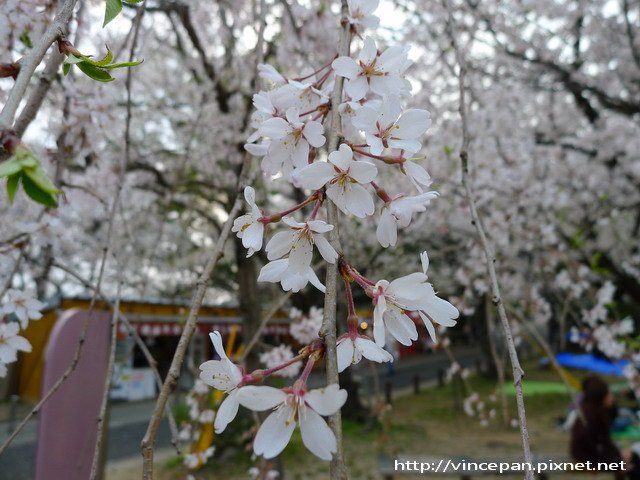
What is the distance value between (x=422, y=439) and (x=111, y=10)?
22.4ft

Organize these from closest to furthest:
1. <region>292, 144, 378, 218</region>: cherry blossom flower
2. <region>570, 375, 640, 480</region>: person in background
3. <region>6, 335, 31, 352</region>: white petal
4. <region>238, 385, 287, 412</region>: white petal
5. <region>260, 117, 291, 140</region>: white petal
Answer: <region>238, 385, 287, 412</region>: white petal, <region>292, 144, 378, 218</region>: cherry blossom flower, <region>260, 117, 291, 140</region>: white petal, <region>6, 335, 31, 352</region>: white petal, <region>570, 375, 640, 480</region>: person in background

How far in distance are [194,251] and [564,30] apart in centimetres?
678

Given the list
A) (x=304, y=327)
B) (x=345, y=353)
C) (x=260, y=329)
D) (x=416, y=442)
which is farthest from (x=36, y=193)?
(x=416, y=442)

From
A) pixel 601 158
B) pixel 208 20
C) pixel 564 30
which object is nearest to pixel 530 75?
pixel 564 30

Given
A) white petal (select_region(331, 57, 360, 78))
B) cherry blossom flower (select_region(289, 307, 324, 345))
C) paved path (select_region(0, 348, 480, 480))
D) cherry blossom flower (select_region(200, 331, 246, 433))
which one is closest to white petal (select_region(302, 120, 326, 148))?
Answer: white petal (select_region(331, 57, 360, 78))


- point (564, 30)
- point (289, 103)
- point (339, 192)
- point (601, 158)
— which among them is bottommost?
point (339, 192)

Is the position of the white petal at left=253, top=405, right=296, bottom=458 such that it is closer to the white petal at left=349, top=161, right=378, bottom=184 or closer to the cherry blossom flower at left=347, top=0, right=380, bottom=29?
the white petal at left=349, top=161, right=378, bottom=184

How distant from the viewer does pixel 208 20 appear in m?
4.77

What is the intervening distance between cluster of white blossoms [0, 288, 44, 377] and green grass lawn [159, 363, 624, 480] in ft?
10.2

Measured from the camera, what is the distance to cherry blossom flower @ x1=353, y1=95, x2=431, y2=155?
0.68 m

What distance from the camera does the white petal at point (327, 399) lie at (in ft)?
1.50

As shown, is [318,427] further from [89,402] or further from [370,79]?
[89,402]

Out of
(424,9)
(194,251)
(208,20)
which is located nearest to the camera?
(424,9)

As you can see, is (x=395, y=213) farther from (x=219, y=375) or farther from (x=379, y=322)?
(x=219, y=375)
